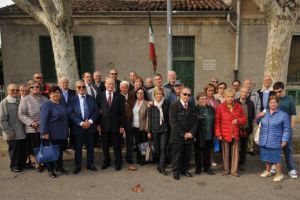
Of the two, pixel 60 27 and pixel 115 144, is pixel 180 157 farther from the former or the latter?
pixel 60 27

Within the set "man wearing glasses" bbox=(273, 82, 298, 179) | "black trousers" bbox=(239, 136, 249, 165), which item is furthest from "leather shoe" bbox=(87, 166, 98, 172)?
"man wearing glasses" bbox=(273, 82, 298, 179)

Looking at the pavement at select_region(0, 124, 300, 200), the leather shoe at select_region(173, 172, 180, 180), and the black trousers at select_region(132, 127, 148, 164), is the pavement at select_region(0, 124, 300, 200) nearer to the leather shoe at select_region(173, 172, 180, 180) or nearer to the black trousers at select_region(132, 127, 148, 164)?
the leather shoe at select_region(173, 172, 180, 180)

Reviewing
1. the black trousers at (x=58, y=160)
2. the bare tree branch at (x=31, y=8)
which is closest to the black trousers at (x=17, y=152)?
the black trousers at (x=58, y=160)

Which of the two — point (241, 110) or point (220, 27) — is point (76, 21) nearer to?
point (220, 27)

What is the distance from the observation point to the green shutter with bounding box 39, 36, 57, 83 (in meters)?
11.8

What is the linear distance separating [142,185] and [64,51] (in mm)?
4095

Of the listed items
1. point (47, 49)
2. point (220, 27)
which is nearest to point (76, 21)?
point (47, 49)

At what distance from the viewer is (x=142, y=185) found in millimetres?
5402

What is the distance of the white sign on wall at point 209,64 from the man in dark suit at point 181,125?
21.4ft

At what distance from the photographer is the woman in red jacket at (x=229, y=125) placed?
5699 millimetres

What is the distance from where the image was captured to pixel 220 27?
38.3 ft

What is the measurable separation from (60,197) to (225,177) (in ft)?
9.81

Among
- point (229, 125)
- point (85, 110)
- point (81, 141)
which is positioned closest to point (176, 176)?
point (229, 125)

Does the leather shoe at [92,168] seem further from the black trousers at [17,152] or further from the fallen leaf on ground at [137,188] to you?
the black trousers at [17,152]
